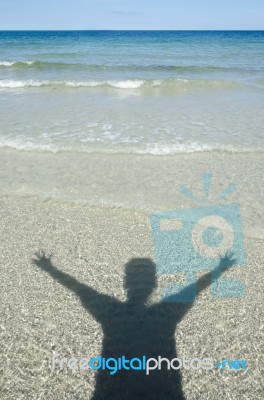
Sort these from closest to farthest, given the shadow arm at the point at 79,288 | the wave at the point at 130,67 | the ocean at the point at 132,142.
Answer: the shadow arm at the point at 79,288, the ocean at the point at 132,142, the wave at the point at 130,67

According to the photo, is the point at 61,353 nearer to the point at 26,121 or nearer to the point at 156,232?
the point at 156,232

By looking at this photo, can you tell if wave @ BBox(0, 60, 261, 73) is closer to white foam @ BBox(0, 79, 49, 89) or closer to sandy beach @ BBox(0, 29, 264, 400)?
white foam @ BBox(0, 79, 49, 89)

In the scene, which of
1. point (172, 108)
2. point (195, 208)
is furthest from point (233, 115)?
point (195, 208)

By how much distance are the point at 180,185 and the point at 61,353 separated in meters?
3.69

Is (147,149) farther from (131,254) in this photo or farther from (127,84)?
(127,84)

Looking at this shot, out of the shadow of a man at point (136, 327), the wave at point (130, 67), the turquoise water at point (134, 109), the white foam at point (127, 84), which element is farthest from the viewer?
the wave at point (130, 67)

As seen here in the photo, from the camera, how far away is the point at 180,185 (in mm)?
5891

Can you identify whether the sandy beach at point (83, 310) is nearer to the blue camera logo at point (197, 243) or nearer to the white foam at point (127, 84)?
the blue camera logo at point (197, 243)

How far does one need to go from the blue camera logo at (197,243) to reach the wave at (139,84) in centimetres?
1109

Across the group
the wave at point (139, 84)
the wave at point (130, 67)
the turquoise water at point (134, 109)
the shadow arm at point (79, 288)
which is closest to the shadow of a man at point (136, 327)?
the shadow arm at point (79, 288)

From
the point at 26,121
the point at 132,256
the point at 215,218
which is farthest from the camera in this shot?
the point at 26,121

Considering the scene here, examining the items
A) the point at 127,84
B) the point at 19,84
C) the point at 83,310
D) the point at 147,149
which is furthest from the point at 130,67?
the point at 83,310

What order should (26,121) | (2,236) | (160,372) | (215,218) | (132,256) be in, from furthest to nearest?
(26,121) → (215,218) → (2,236) → (132,256) → (160,372)

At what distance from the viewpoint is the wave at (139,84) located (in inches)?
599
